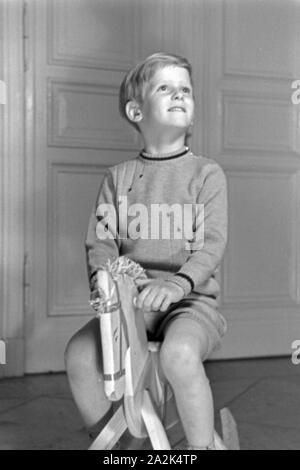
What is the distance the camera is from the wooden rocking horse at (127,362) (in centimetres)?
96

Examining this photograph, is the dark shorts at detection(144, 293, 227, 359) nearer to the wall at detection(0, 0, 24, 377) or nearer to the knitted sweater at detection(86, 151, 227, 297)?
the knitted sweater at detection(86, 151, 227, 297)

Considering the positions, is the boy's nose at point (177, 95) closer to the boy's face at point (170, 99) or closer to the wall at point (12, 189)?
the boy's face at point (170, 99)

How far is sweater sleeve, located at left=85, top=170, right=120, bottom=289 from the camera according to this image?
1.20m

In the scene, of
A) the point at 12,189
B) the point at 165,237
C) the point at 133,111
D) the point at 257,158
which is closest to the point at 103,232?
the point at 165,237

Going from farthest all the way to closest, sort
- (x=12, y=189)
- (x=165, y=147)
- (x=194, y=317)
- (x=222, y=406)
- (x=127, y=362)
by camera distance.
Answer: (x=12, y=189)
(x=222, y=406)
(x=165, y=147)
(x=194, y=317)
(x=127, y=362)

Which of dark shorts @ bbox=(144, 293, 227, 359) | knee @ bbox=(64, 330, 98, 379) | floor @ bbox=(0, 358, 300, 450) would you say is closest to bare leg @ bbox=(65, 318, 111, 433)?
knee @ bbox=(64, 330, 98, 379)

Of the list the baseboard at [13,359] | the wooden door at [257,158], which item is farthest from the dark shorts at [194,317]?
the wooden door at [257,158]

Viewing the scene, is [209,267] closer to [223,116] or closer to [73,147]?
[73,147]

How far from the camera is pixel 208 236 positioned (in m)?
1.16

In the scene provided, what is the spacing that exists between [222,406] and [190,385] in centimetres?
71

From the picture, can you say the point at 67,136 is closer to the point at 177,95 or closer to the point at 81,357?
the point at 177,95

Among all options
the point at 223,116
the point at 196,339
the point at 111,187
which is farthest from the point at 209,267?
the point at 223,116

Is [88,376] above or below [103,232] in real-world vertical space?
below

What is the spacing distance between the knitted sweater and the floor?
1.36 feet
